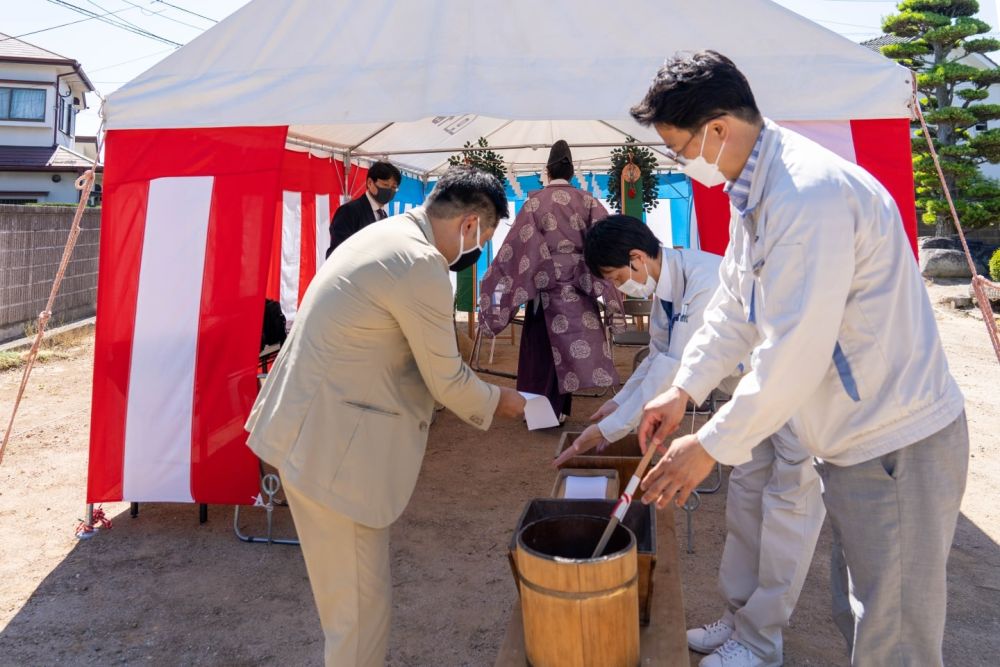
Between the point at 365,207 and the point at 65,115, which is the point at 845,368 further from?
the point at 65,115

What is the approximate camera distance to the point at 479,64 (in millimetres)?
3111

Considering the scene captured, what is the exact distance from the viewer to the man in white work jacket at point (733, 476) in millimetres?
2059

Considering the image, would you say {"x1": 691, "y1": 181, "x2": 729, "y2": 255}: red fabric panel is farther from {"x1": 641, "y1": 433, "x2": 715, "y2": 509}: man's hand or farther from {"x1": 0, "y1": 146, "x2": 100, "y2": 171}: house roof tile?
{"x1": 0, "y1": 146, "x2": 100, "y2": 171}: house roof tile

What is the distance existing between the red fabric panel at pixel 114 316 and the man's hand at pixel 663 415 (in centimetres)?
254

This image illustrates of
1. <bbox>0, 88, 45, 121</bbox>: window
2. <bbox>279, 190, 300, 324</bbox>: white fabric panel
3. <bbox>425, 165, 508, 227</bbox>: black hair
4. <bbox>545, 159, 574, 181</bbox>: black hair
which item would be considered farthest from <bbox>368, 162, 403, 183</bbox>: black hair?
Result: <bbox>0, 88, 45, 121</bbox>: window

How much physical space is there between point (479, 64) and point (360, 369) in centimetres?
182

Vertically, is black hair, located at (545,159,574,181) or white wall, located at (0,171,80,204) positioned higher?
white wall, located at (0,171,80,204)

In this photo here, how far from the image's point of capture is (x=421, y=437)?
76.0 inches

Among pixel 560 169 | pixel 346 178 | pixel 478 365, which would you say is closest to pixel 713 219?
pixel 560 169

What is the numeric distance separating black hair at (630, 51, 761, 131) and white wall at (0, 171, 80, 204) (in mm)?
20736

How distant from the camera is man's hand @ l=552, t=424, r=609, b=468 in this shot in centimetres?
231

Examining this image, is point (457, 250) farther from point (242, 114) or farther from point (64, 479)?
point (64, 479)

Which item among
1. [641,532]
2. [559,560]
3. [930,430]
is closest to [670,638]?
[641,532]

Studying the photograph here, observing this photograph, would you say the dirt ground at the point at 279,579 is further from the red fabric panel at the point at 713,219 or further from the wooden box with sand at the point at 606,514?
the red fabric panel at the point at 713,219
